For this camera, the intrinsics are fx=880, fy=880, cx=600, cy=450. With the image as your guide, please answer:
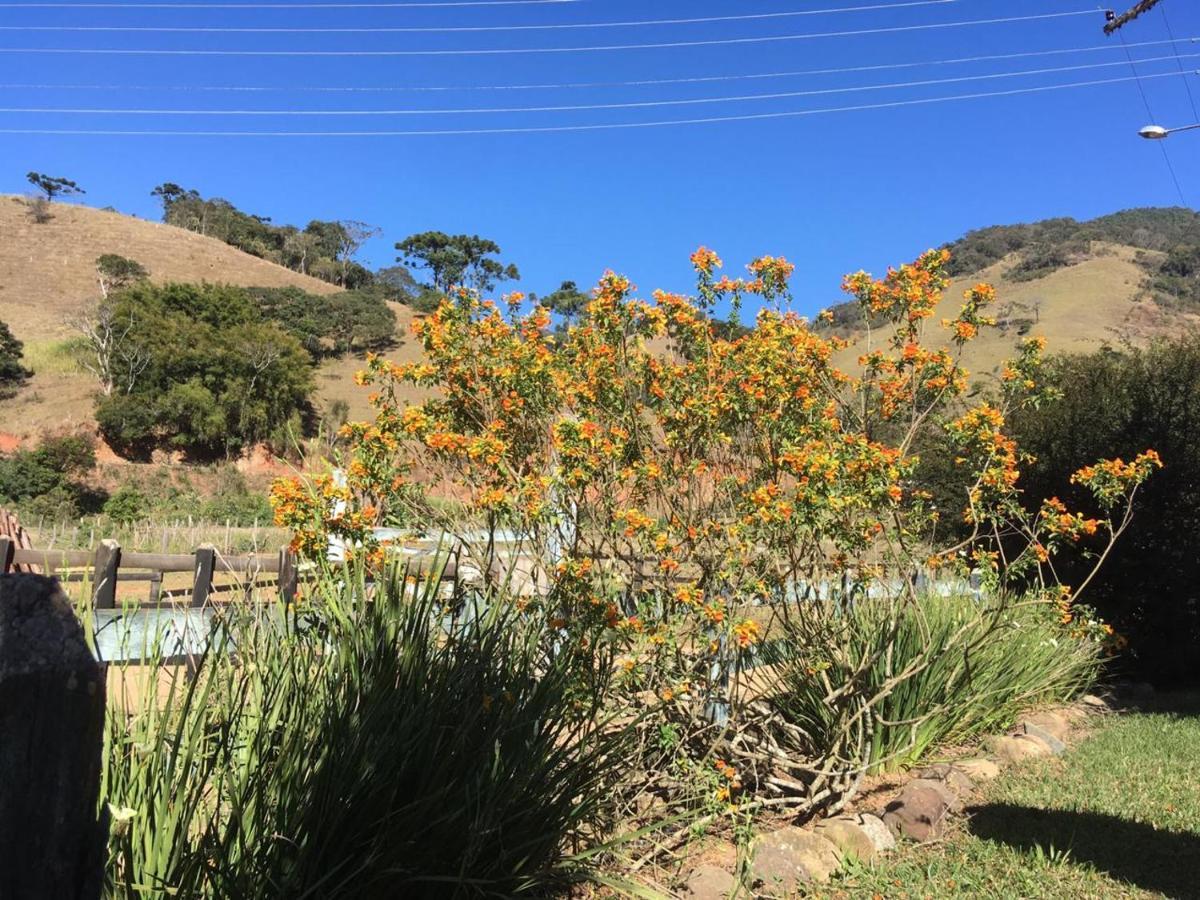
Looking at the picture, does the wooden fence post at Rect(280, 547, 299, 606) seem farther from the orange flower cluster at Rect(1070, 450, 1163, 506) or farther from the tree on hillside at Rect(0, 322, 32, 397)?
the tree on hillside at Rect(0, 322, 32, 397)

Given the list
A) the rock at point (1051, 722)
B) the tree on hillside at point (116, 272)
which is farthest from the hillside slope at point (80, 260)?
the rock at point (1051, 722)

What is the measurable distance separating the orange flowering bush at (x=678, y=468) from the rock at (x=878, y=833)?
37 cm

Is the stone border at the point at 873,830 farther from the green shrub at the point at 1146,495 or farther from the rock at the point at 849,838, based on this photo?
the green shrub at the point at 1146,495

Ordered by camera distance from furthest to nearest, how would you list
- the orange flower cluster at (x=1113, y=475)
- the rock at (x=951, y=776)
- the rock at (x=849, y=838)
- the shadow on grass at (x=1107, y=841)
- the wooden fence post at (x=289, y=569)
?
the orange flower cluster at (x=1113, y=475) < the rock at (x=951, y=776) < the wooden fence post at (x=289, y=569) < the rock at (x=849, y=838) < the shadow on grass at (x=1107, y=841)

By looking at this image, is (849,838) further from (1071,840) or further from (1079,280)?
(1079,280)

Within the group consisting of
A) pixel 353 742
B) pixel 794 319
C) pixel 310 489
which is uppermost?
pixel 794 319

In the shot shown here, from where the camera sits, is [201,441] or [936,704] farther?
[201,441]

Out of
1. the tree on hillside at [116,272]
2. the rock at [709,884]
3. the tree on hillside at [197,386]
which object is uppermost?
the tree on hillside at [116,272]

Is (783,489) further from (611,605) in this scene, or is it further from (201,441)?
(201,441)

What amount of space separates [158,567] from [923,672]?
7176 mm

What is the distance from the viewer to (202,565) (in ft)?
21.6

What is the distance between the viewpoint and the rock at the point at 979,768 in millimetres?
6109

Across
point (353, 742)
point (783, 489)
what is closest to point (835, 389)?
point (783, 489)

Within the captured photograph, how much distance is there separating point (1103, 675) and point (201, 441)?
36.3m
